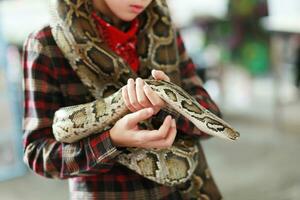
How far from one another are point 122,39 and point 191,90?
23 cm

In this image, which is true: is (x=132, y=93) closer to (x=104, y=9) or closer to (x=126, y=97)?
(x=126, y=97)

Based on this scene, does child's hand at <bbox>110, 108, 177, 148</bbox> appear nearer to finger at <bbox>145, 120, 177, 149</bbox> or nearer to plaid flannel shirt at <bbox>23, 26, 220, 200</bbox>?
finger at <bbox>145, 120, 177, 149</bbox>

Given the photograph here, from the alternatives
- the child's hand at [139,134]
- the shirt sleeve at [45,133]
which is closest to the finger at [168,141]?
the child's hand at [139,134]

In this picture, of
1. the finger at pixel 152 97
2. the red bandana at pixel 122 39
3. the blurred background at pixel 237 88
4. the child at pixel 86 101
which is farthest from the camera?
the blurred background at pixel 237 88

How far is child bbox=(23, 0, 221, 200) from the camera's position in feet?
3.48

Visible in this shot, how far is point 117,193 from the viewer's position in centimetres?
113

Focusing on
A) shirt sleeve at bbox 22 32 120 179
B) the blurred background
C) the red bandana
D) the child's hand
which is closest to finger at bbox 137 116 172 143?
the child's hand

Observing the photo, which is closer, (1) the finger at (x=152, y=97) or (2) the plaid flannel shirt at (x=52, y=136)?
(1) the finger at (x=152, y=97)

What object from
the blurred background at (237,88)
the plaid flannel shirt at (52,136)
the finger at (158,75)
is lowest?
the blurred background at (237,88)

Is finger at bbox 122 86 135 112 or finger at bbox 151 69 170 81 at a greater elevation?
finger at bbox 151 69 170 81

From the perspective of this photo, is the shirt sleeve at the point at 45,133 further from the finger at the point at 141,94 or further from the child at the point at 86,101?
the finger at the point at 141,94

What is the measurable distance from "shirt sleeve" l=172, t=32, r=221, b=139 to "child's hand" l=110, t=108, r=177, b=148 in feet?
0.56

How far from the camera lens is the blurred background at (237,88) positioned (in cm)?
336

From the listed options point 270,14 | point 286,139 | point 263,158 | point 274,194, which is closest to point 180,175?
point 274,194
